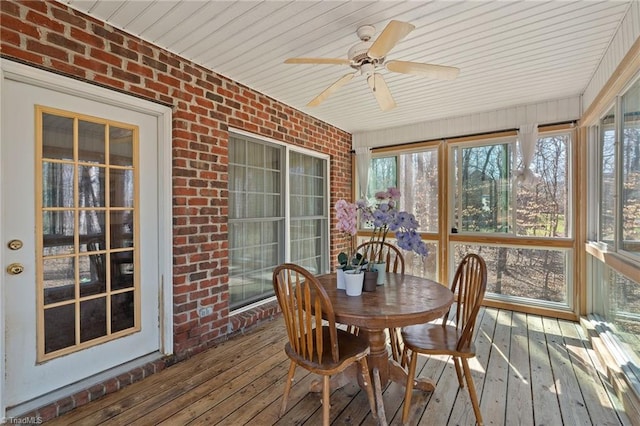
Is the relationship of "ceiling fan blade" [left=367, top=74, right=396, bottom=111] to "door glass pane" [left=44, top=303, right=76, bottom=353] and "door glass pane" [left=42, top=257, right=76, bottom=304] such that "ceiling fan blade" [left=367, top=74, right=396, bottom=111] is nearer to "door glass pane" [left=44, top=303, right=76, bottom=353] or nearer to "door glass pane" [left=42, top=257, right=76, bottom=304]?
"door glass pane" [left=42, top=257, right=76, bottom=304]

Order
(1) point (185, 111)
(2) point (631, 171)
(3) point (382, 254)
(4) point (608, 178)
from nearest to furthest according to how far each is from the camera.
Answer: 1. (2) point (631, 171)
2. (1) point (185, 111)
3. (4) point (608, 178)
4. (3) point (382, 254)

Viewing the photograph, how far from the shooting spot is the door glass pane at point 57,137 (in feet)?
6.24

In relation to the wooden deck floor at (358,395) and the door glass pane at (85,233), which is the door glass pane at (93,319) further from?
the wooden deck floor at (358,395)

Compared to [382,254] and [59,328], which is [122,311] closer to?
[59,328]

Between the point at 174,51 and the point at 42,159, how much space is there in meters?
1.23

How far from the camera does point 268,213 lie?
11.6 feet

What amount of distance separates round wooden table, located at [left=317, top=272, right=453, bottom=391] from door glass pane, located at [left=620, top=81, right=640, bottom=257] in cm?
136

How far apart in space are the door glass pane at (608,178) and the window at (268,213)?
3.04 metres

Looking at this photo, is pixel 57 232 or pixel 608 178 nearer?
pixel 57 232

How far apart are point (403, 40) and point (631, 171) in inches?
72.6

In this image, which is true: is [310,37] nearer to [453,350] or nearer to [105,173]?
[105,173]

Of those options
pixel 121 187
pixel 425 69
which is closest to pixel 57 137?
pixel 121 187

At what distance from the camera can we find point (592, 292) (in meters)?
3.21

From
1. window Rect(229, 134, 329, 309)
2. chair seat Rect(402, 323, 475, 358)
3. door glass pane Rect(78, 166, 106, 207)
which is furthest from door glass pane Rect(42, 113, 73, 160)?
chair seat Rect(402, 323, 475, 358)
